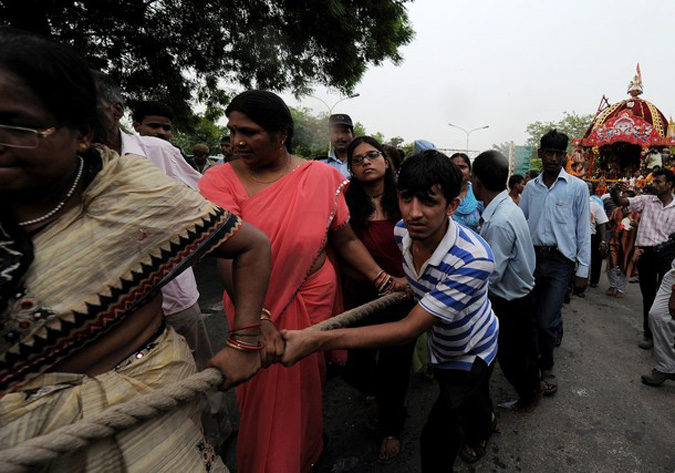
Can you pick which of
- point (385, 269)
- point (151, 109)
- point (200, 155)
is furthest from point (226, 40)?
point (385, 269)

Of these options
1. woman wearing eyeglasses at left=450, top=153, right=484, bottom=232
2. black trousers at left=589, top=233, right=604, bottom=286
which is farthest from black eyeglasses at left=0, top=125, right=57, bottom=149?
black trousers at left=589, top=233, right=604, bottom=286

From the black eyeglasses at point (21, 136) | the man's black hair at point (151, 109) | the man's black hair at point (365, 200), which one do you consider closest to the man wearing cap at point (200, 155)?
the man's black hair at point (151, 109)

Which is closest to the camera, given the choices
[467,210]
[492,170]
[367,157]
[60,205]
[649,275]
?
[60,205]

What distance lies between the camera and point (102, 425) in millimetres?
842

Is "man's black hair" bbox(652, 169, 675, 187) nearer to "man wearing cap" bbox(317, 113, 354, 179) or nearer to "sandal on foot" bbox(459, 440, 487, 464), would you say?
"man wearing cap" bbox(317, 113, 354, 179)

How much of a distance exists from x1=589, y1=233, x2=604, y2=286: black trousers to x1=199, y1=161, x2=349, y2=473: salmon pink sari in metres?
5.86

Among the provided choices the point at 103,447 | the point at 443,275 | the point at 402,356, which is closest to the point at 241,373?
the point at 103,447

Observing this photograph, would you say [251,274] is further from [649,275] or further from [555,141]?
[649,275]

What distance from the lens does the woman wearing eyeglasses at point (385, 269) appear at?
2.35 m

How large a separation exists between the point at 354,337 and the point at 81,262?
0.93 meters

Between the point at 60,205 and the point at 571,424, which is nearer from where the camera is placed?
the point at 60,205

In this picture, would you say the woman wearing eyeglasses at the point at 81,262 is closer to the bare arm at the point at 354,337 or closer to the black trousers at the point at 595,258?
the bare arm at the point at 354,337

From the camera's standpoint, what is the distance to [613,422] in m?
2.71

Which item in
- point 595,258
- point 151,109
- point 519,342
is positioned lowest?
point 595,258
